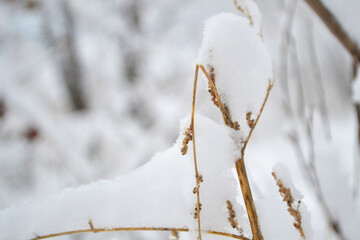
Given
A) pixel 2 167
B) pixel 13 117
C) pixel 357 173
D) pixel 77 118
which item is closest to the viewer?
pixel 357 173

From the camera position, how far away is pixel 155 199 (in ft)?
1.41

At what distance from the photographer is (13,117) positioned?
2.51 meters

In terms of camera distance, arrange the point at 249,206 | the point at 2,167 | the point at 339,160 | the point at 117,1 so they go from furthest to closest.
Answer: the point at 117,1
the point at 2,167
the point at 339,160
the point at 249,206

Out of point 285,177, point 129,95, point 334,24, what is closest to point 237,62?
point 285,177

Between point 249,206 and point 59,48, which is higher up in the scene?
point 59,48

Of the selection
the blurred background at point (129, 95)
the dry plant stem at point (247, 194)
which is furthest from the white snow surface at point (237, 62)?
the blurred background at point (129, 95)

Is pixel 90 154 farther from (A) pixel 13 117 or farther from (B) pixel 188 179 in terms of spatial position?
(B) pixel 188 179

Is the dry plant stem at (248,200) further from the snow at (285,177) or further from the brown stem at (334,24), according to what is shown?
the brown stem at (334,24)

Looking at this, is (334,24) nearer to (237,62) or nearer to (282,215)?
(237,62)

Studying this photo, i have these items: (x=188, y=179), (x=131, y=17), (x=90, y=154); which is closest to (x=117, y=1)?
(x=131, y=17)

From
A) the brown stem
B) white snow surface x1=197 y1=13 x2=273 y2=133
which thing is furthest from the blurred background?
white snow surface x1=197 y1=13 x2=273 y2=133

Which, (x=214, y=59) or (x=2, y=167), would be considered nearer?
(x=214, y=59)

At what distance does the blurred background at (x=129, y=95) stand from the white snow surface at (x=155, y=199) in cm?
8

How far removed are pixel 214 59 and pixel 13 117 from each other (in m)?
2.69
